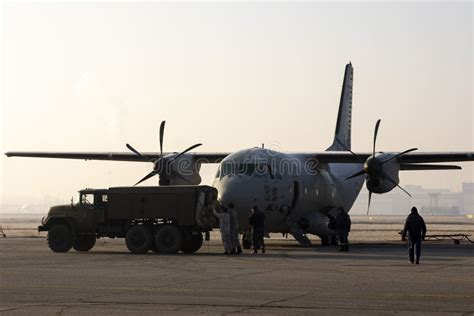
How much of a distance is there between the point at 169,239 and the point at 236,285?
11197mm

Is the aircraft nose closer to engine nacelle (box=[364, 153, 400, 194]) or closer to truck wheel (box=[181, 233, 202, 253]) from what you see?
truck wheel (box=[181, 233, 202, 253])

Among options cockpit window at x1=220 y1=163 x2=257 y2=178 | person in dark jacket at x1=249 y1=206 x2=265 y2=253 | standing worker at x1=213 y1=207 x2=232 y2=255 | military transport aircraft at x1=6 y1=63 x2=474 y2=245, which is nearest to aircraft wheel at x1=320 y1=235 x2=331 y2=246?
military transport aircraft at x1=6 y1=63 x2=474 y2=245

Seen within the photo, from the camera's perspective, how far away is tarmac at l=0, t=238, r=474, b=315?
43.6ft

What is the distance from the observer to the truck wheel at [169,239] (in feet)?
90.1

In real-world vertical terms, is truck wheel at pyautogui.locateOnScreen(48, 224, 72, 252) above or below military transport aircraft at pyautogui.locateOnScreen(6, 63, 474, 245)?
below

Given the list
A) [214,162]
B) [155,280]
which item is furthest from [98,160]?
[155,280]

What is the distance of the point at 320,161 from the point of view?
36.7m

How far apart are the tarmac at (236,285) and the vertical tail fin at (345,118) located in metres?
18.6

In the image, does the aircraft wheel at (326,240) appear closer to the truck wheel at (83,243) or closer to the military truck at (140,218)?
the military truck at (140,218)

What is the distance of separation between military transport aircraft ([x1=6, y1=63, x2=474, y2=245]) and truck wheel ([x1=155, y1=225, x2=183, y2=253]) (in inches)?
140

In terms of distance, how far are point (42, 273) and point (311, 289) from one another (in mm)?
Answer: 6808

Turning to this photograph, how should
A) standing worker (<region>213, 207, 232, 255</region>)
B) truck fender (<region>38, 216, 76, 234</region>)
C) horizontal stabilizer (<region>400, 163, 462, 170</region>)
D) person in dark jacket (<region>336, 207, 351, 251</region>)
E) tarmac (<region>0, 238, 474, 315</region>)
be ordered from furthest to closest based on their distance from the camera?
1. horizontal stabilizer (<region>400, 163, 462, 170</region>)
2. person in dark jacket (<region>336, 207, 351, 251</region>)
3. truck fender (<region>38, 216, 76, 234</region>)
4. standing worker (<region>213, 207, 232, 255</region>)
5. tarmac (<region>0, 238, 474, 315</region>)

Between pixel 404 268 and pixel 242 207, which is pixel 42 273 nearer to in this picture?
pixel 404 268

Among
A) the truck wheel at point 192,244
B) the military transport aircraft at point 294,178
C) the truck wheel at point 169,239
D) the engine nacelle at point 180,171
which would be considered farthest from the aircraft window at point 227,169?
the engine nacelle at point 180,171
